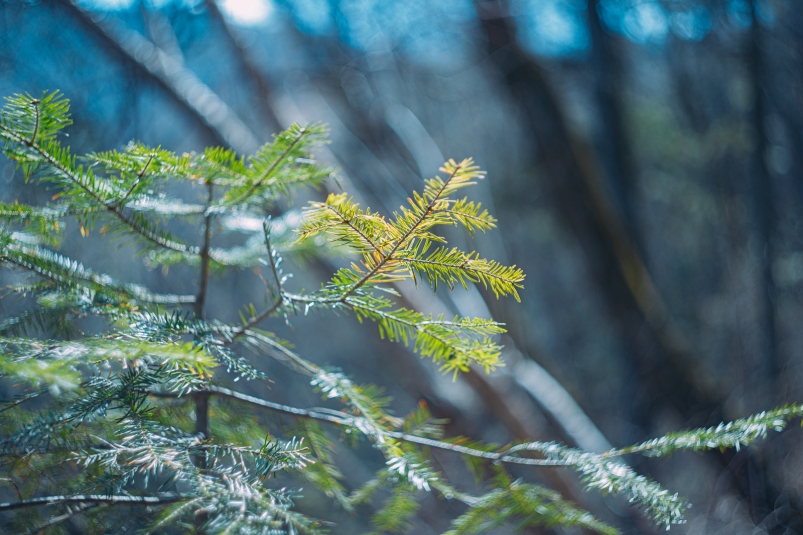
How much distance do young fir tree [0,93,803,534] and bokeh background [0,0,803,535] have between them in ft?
1.89

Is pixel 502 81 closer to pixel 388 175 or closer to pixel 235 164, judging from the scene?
pixel 388 175

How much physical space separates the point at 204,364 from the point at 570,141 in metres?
1.59

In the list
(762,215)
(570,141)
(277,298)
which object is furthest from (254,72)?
(762,215)

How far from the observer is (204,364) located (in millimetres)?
360

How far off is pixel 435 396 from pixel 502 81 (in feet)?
4.22

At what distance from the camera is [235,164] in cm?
51

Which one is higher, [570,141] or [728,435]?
[570,141]

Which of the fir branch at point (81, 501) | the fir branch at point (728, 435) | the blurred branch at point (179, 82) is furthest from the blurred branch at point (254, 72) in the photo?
the fir branch at point (728, 435)

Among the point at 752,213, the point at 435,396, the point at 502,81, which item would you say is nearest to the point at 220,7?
the point at 502,81

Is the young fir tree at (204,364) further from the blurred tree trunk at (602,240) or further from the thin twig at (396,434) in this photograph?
the blurred tree trunk at (602,240)

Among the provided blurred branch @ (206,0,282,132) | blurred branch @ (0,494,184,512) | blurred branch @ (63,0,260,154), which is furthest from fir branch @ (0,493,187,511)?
blurred branch @ (206,0,282,132)

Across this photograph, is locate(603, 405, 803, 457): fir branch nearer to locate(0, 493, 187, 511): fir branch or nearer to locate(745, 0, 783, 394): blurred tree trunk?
locate(0, 493, 187, 511): fir branch

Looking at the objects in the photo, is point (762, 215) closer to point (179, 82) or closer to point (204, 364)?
point (204, 364)

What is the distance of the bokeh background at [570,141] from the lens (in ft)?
4.02
